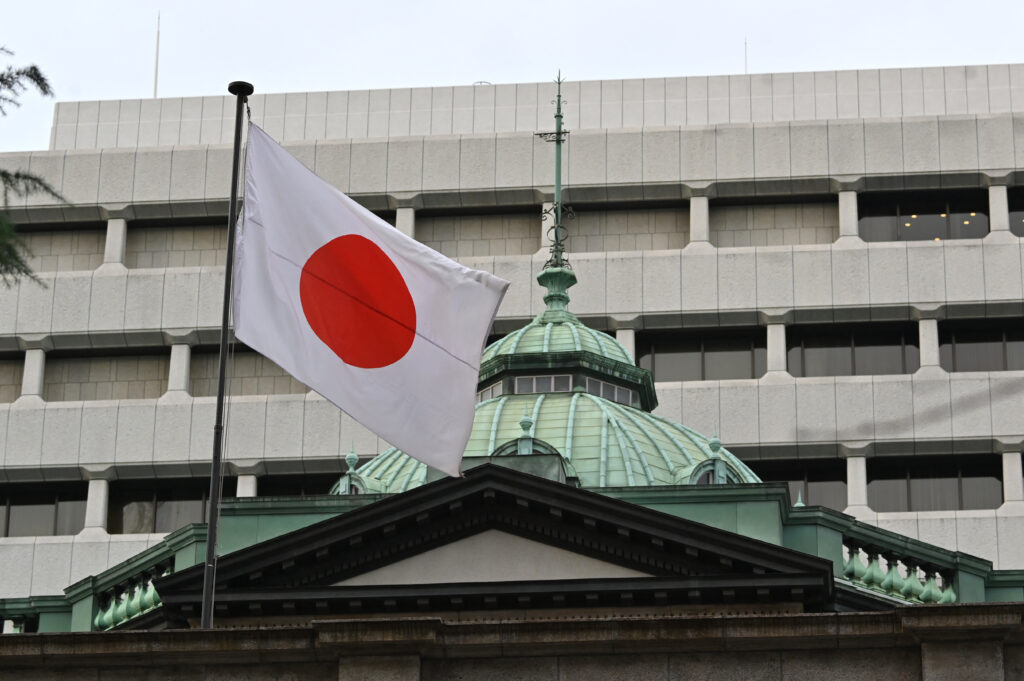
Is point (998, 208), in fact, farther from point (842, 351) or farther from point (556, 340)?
point (556, 340)

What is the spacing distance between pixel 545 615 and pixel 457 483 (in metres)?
2.42

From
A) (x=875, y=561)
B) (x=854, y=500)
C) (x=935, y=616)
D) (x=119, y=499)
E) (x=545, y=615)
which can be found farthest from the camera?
(x=119, y=499)

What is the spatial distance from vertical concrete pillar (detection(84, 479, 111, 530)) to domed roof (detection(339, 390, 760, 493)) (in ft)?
70.1

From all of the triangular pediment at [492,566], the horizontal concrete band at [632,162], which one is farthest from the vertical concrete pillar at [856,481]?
the triangular pediment at [492,566]

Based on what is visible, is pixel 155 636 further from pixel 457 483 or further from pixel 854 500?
pixel 854 500

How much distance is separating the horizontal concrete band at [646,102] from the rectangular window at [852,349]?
21.2 ft

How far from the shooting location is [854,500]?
6556 centimetres

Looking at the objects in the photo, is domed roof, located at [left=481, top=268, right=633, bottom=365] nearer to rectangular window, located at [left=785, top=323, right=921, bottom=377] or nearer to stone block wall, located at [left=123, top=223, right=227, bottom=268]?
rectangular window, located at [left=785, top=323, right=921, bottom=377]

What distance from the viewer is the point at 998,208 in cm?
6838

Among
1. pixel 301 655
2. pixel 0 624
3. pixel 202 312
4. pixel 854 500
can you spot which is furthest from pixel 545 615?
pixel 202 312

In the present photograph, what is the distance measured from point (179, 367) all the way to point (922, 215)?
69.3 ft

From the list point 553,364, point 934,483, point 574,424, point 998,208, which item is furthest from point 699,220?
point 574,424

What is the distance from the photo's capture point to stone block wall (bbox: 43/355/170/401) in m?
71.2

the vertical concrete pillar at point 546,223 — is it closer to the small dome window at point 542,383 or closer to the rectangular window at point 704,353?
the rectangular window at point 704,353
